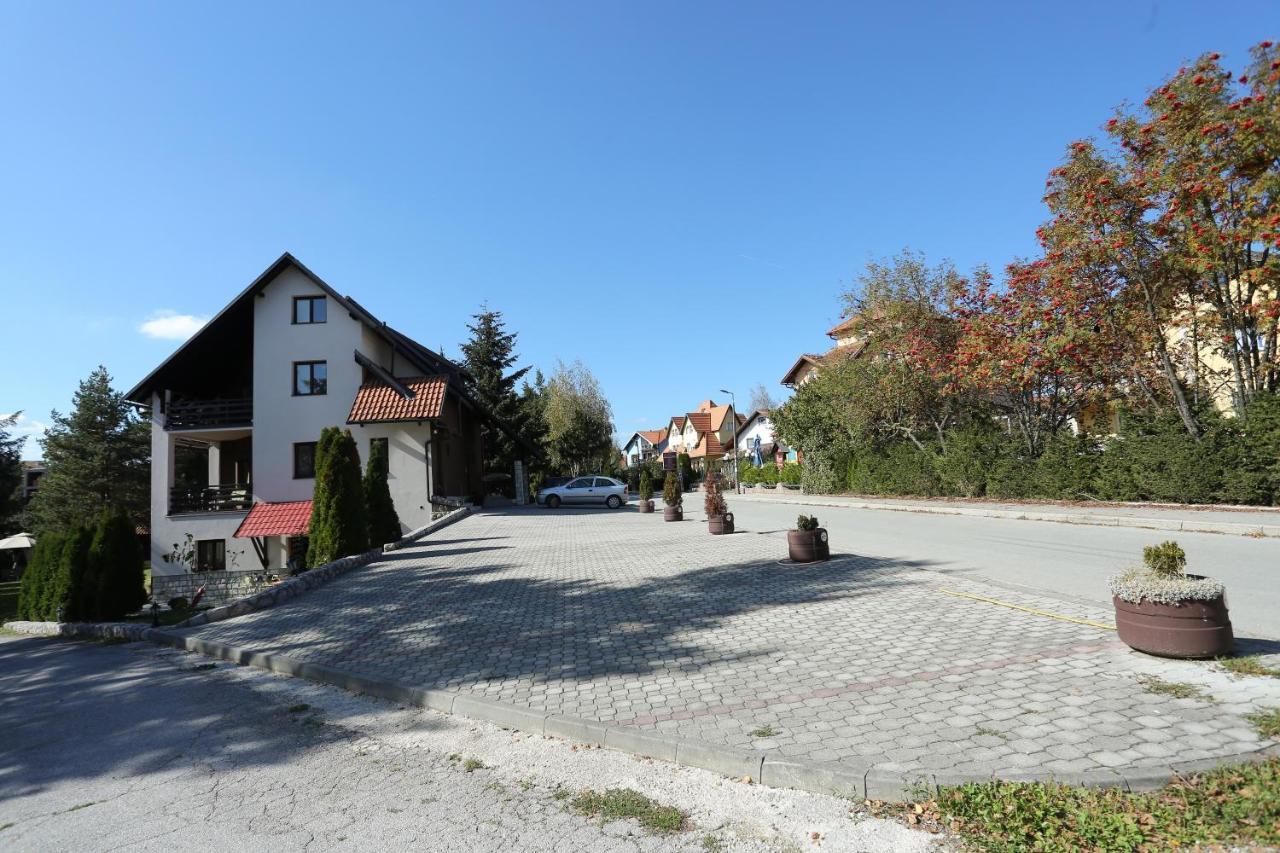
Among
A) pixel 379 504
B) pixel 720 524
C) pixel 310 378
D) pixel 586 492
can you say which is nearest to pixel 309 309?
pixel 310 378

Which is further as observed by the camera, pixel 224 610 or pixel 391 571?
pixel 391 571

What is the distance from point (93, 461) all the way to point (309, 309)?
92.0ft

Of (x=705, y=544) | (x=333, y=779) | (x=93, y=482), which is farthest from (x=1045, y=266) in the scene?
(x=93, y=482)

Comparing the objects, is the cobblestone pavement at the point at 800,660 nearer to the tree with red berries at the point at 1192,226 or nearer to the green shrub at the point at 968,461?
the tree with red berries at the point at 1192,226

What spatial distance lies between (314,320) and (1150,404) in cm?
2847

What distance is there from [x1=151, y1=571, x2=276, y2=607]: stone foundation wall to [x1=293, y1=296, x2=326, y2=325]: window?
10056 millimetres

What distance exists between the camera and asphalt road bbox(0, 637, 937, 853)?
10.7ft

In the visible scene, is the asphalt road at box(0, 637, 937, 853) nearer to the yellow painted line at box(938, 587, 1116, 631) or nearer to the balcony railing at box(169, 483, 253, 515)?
the yellow painted line at box(938, 587, 1116, 631)

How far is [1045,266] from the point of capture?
18.8 m

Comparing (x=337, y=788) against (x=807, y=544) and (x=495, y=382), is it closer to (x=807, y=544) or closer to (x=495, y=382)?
(x=807, y=544)

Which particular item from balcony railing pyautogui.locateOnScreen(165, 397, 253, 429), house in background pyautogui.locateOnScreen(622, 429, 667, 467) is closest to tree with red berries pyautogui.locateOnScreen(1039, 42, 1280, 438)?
balcony railing pyautogui.locateOnScreen(165, 397, 253, 429)

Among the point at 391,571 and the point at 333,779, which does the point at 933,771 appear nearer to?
the point at 333,779

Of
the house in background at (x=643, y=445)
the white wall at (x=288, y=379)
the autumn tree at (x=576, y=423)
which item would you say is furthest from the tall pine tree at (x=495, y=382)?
the house in background at (x=643, y=445)

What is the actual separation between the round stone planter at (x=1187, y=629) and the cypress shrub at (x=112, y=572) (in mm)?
15010
